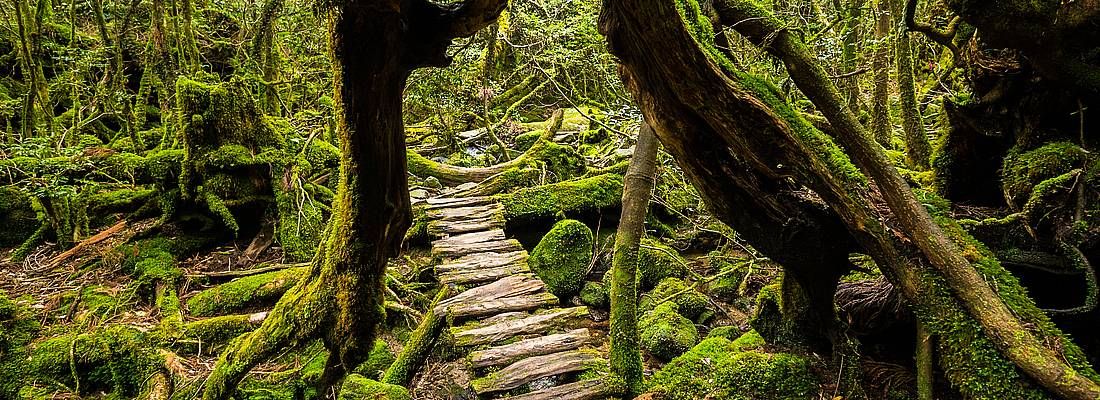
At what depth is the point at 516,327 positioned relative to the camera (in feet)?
16.5

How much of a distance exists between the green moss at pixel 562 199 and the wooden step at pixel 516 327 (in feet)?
11.3

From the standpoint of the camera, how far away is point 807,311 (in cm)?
403

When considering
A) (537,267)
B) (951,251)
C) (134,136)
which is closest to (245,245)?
(134,136)

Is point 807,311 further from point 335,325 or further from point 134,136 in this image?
point 134,136

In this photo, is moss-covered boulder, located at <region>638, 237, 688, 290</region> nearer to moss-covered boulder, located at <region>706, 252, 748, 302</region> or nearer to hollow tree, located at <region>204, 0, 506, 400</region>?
moss-covered boulder, located at <region>706, 252, 748, 302</region>

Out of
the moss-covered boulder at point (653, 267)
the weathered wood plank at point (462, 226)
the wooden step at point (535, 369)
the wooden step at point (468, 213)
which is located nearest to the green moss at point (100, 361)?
the wooden step at point (535, 369)

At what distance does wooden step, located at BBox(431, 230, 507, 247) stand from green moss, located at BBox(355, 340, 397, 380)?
1.67m

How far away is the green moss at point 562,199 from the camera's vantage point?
8.66 m

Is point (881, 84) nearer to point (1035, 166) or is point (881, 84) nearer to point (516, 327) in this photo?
point (1035, 166)

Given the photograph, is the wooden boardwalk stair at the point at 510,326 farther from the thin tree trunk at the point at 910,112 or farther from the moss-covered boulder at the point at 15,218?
the moss-covered boulder at the point at 15,218

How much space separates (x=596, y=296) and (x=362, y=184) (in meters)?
4.78

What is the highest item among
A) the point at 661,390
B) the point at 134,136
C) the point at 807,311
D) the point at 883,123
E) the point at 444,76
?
the point at 444,76

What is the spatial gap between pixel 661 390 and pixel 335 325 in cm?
257

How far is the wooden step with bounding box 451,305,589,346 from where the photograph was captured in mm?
4867
